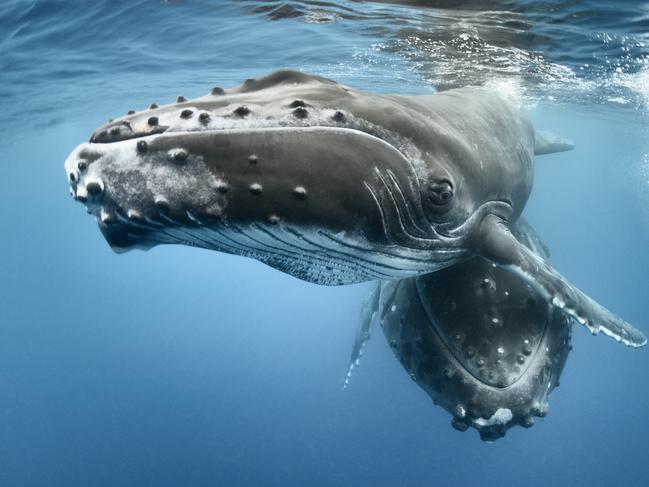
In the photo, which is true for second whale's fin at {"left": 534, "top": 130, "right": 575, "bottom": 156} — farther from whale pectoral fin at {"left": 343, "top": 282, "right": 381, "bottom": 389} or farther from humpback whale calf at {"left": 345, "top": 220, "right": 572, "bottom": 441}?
humpback whale calf at {"left": 345, "top": 220, "right": 572, "bottom": 441}

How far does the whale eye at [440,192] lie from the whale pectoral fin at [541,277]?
0.91 meters

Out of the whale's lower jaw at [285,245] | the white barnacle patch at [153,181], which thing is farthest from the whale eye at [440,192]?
the white barnacle patch at [153,181]

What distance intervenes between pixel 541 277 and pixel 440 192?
1380mm

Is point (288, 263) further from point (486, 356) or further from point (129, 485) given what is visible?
point (129, 485)

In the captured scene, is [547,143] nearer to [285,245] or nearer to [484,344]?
[484,344]

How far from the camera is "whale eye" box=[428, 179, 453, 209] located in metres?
3.34

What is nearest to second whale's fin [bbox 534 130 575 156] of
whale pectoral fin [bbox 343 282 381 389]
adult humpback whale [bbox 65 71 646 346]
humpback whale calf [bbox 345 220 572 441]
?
whale pectoral fin [bbox 343 282 381 389]

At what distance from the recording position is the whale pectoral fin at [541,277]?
13.3ft

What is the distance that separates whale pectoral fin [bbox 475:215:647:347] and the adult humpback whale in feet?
1.24

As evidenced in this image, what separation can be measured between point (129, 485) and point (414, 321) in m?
20.7

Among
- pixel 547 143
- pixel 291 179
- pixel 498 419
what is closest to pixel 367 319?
pixel 498 419

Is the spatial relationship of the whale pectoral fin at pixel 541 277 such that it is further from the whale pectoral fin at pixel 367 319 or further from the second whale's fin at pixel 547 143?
the second whale's fin at pixel 547 143

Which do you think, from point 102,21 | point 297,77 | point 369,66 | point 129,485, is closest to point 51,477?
point 129,485

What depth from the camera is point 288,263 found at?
319 cm
